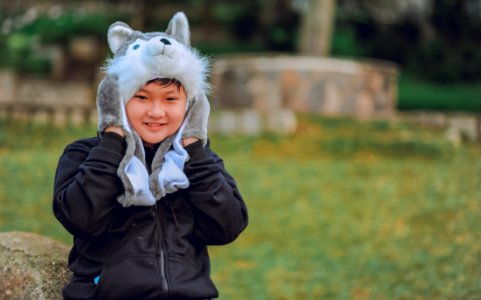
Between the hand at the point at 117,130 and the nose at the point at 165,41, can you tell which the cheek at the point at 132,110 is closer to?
the hand at the point at 117,130

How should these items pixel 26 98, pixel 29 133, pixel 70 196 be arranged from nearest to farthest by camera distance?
pixel 70 196
pixel 29 133
pixel 26 98

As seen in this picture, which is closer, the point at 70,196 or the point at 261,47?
the point at 70,196

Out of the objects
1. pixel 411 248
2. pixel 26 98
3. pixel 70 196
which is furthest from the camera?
pixel 26 98

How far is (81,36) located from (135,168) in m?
16.5

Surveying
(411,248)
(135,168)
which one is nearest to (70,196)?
(135,168)

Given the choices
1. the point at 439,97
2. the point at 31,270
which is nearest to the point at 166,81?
the point at 31,270

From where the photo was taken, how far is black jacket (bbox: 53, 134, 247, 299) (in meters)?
2.53

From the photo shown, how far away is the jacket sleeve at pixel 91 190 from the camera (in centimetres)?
253

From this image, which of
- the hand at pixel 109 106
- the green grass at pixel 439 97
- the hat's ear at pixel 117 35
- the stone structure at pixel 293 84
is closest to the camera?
the hand at pixel 109 106

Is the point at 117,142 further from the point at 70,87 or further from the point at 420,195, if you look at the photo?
the point at 70,87

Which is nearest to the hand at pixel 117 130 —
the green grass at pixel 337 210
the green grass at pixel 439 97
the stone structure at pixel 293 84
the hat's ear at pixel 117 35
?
the hat's ear at pixel 117 35

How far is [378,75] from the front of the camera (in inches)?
572

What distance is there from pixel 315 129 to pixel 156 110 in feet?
31.8

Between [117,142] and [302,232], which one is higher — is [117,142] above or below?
above
